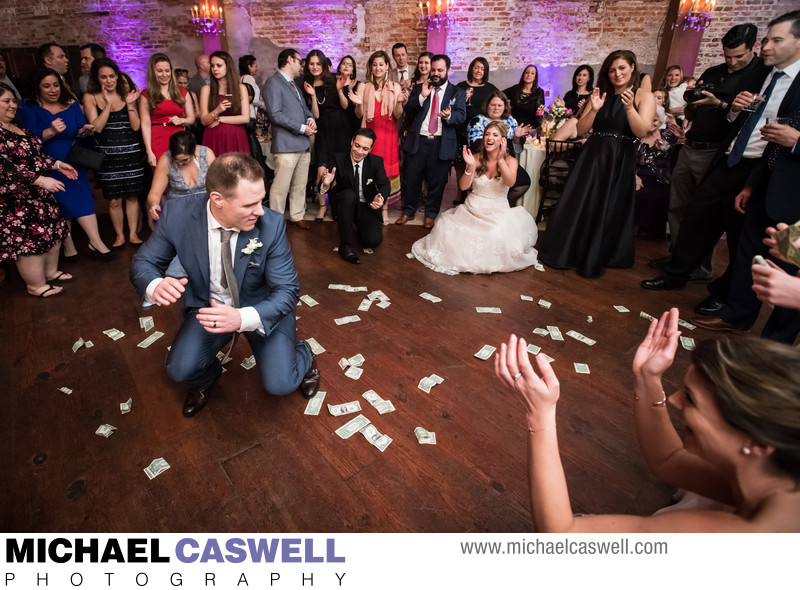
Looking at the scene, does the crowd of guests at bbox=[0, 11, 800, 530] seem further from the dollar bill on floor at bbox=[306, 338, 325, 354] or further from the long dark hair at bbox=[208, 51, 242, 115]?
the dollar bill on floor at bbox=[306, 338, 325, 354]

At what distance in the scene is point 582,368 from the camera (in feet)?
9.07

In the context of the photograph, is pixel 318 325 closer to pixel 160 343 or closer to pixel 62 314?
pixel 160 343

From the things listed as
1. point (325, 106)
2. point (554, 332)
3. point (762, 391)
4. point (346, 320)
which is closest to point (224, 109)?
point (325, 106)

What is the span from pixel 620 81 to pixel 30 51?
36.1 ft

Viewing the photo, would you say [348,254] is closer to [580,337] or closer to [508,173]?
[508,173]

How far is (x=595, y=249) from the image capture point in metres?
4.02

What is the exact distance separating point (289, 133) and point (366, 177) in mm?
1124

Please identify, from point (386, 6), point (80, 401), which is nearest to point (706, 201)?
point (80, 401)

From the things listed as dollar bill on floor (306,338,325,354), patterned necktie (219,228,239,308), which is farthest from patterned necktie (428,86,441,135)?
patterned necktie (219,228,239,308)

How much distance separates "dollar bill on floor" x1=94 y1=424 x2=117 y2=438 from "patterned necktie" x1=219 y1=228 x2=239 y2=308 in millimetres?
875

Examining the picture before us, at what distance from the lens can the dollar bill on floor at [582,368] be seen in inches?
108

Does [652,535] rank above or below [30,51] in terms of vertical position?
below

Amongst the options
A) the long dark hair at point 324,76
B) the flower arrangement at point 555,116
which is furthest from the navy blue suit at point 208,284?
the flower arrangement at point 555,116

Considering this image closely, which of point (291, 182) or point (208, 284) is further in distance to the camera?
point (291, 182)
